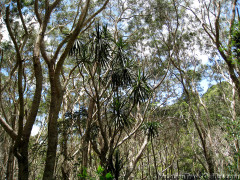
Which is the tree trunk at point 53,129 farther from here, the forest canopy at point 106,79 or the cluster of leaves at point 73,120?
the cluster of leaves at point 73,120

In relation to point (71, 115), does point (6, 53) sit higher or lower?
higher

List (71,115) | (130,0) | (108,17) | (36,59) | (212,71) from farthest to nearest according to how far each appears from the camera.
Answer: (212,71)
(108,17)
(130,0)
(71,115)
(36,59)

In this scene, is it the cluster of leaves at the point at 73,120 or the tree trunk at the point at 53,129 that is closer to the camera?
the tree trunk at the point at 53,129

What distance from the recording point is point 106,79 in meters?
7.41

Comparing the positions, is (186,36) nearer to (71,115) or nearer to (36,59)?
(71,115)

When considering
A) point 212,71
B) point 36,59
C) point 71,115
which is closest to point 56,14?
point 71,115

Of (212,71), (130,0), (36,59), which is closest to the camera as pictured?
(36,59)

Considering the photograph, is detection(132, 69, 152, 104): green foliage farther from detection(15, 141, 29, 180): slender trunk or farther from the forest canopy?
detection(15, 141, 29, 180): slender trunk

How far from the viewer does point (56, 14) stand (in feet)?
37.3

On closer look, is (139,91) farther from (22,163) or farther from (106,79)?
(22,163)

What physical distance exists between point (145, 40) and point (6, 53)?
333 inches

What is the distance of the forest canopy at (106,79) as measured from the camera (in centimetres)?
583

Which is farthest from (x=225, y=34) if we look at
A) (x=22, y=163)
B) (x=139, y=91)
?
(x=22, y=163)

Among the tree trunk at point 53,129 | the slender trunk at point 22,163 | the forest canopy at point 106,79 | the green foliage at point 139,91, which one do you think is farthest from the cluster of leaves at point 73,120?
the slender trunk at point 22,163
